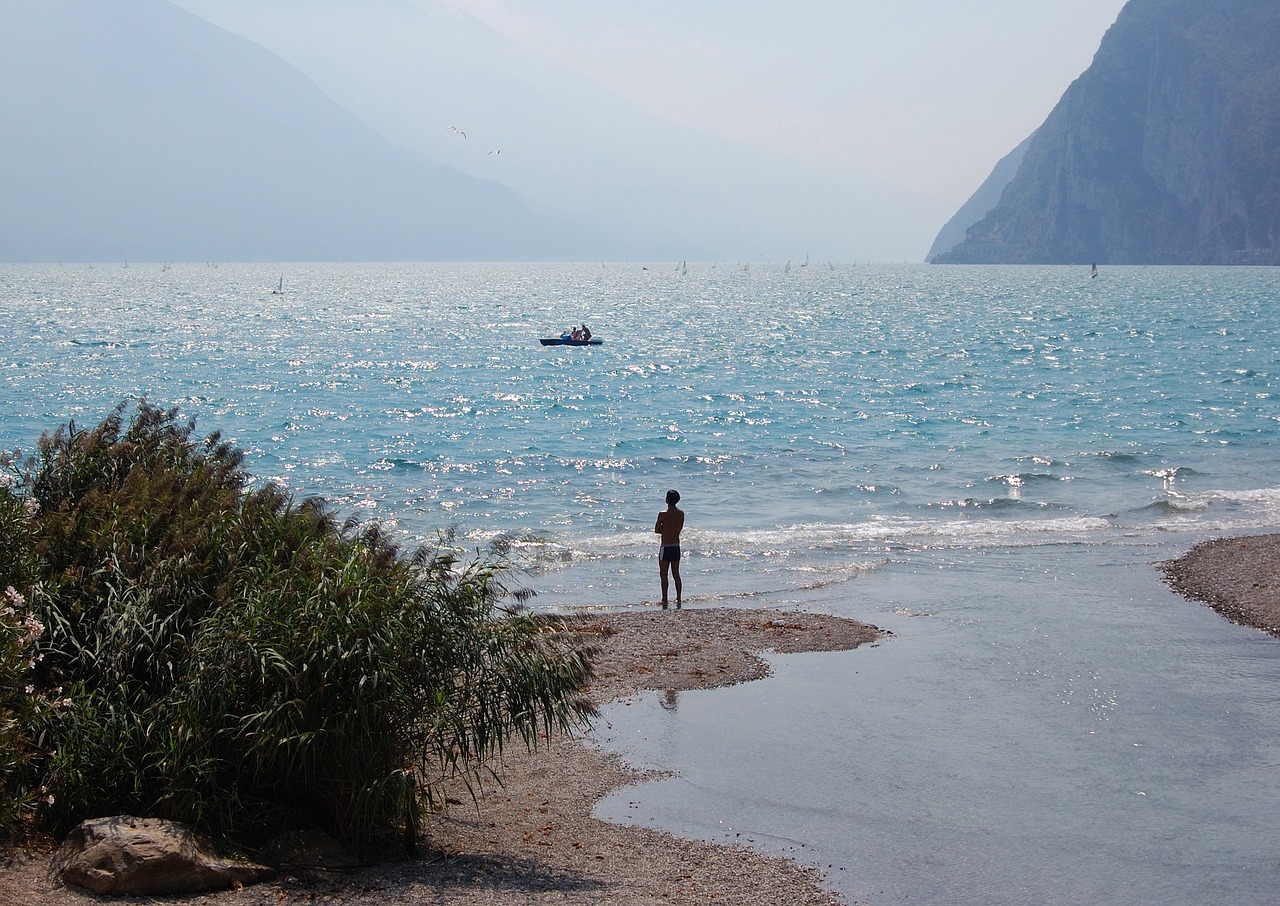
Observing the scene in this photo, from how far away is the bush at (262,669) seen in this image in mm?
8625

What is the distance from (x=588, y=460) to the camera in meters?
34.7

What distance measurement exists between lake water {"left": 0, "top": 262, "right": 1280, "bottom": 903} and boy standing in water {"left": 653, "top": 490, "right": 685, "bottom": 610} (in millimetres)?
649

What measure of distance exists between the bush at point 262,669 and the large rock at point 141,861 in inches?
14.8

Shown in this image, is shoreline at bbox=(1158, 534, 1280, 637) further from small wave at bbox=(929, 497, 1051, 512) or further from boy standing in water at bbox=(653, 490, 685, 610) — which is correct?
boy standing in water at bbox=(653, 490, 685, 610)

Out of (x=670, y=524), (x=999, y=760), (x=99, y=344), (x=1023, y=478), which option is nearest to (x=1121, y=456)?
(x=1023, y=478)

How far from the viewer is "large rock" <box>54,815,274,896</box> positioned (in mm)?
7891

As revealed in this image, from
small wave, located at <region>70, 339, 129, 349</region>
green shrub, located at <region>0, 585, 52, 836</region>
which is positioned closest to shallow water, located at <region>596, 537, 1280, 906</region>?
green shrub, located at <region>0, 585, 52, 836</region>

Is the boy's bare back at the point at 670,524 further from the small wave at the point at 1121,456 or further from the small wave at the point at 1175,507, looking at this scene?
the small wave at the point at 1121,456

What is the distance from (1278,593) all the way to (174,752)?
620 inches

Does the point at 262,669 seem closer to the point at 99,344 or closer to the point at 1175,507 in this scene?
the point at 1175,507

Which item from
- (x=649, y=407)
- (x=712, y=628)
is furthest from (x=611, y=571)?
(x=649, y=407)

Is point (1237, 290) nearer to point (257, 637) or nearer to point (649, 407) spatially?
point (649, 407)

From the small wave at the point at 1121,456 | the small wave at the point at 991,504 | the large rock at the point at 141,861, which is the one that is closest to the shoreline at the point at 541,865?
the large rock at the point at 141,861

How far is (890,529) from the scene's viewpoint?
2475 cm
